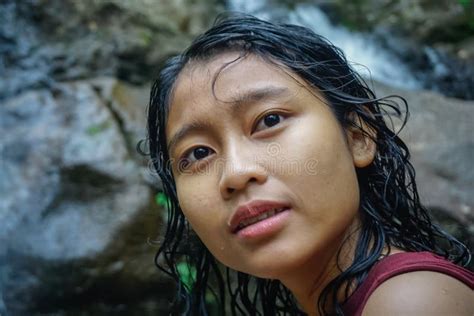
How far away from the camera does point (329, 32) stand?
7.35 m

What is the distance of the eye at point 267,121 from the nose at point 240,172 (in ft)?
0.27

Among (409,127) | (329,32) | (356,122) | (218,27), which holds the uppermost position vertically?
(218,27)

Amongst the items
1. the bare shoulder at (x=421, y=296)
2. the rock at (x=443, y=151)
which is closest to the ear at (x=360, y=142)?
the bare shoulder at (x=421, y=296)

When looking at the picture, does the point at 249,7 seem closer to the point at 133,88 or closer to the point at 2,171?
the point at 133,88

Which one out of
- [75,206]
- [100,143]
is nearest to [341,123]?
[75,206]

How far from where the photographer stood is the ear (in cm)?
175

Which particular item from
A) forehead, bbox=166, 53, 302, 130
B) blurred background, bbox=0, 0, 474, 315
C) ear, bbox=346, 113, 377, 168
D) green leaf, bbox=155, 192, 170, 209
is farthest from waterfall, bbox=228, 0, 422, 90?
forehead, bbox=166, 53, 302, 130

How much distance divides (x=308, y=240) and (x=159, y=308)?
81.3 inches

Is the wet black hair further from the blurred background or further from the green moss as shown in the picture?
the green moss

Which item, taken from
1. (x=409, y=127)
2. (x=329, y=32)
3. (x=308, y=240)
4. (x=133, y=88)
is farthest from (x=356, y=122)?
(x=329, y=32)

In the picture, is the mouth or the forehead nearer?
the mouth

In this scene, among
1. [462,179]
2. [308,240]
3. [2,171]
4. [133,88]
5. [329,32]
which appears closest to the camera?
[308,240]

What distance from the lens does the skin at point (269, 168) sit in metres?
1.48

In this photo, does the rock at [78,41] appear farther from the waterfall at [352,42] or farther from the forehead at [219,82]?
the forehead at [219,82]
